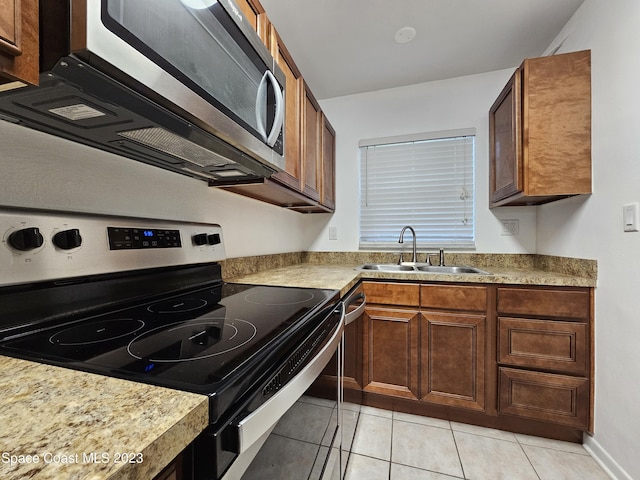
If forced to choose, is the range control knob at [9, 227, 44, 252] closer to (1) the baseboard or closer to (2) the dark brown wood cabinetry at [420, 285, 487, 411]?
(2) the dark brown wood cabinetry at [420, 285, 487, 411]

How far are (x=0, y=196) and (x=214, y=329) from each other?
24.0 inches

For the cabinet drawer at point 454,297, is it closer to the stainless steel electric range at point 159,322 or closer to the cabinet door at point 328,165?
the stainless steel electric range at point 159,322

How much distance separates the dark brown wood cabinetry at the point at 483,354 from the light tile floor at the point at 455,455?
9cm

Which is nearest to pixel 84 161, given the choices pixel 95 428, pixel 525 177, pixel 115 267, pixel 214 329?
pixel 115 267

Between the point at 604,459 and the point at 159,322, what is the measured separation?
6.69ft

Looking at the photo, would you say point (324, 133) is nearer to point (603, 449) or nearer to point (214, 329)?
point (214, 329)

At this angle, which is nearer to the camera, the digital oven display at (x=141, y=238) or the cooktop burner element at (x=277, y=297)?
the digital oven display at (x=141, y=238)

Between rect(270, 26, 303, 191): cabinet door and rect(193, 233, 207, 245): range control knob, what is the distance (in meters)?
0.42

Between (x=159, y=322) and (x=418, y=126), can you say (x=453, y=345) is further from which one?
(x=418, y=126)

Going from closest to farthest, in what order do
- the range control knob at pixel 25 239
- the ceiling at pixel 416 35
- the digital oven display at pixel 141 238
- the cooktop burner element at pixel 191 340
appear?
the cooktop burner element at pixel 191 340, the range control knob at pixel 25 239, the digital oven display at pixel 141 238, the ceiling at pixel 416 35

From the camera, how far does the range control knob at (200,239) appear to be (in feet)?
3.99

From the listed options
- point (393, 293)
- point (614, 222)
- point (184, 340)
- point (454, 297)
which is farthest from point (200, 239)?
point (614, 222)

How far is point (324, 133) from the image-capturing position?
2.15 m

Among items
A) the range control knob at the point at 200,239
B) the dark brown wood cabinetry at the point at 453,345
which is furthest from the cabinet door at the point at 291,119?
the dark brown wood cabinetry at the point at 453,345
